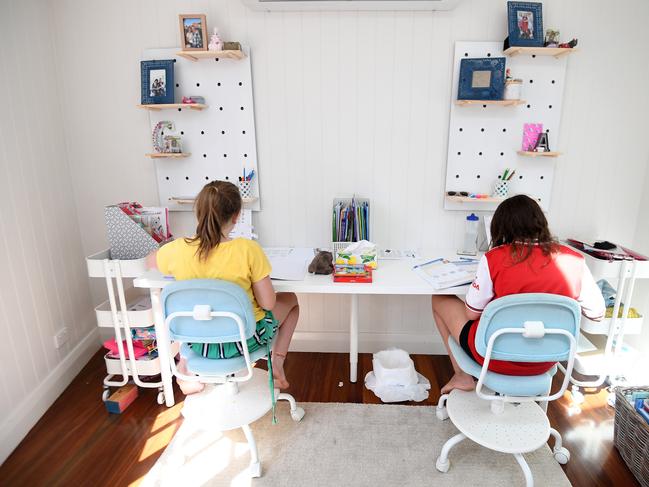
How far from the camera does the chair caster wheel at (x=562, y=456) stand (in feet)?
5.74

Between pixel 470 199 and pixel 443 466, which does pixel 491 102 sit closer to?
pixel 470 199

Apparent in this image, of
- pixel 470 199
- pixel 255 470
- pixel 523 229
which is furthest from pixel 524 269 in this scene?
pixel 255 470

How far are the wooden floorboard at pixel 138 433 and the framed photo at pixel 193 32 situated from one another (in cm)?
186

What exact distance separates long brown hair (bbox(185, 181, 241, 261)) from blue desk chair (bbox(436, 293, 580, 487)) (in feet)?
3.33

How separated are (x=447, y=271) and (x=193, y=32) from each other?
1.79 metres

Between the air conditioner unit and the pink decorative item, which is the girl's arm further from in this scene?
the pink decorative item

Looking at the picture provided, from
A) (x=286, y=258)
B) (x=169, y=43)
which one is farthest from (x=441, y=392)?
(x=169, y=43)

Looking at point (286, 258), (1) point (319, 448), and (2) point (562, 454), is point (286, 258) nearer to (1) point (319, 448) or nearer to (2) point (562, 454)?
(1) point (319, 448)

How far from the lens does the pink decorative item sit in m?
2.22

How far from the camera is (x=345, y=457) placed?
180 centimetres

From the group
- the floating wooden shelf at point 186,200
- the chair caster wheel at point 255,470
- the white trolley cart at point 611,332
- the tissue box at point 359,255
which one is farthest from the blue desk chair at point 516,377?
the floating wooden shelf at point 186,200

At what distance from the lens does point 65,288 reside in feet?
7.84

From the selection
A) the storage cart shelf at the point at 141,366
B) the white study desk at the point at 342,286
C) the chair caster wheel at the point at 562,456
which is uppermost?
the white study desk at the point at 342,286

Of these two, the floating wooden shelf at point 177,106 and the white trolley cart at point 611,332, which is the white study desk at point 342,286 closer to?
the white trolley cart at point 611,332
